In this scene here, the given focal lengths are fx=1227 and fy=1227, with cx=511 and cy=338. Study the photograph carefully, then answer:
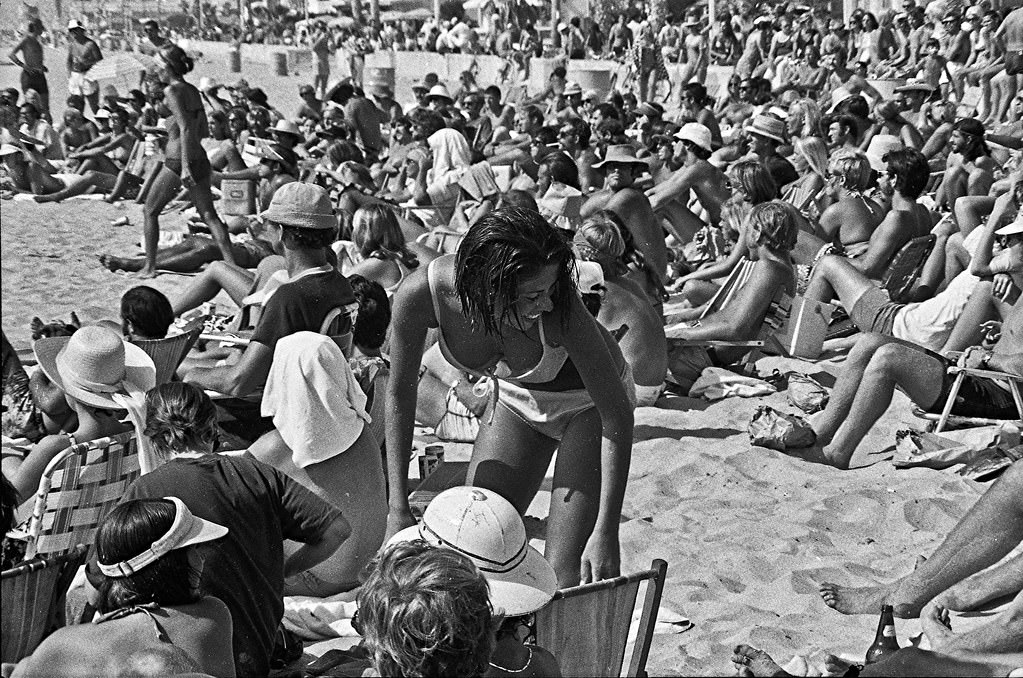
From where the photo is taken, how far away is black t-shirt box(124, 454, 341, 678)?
2896 millimetres

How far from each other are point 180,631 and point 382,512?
144cm

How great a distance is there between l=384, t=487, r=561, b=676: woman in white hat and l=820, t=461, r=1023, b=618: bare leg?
1628 mm

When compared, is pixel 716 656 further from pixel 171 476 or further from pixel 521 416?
pixel 171 476

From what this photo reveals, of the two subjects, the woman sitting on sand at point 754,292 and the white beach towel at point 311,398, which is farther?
the woman sitting on sand at point 754,292

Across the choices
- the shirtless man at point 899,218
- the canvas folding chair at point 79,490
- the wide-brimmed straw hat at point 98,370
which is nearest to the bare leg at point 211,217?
the shirtless man at point 899,218

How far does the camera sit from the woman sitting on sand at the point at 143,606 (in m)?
2.32

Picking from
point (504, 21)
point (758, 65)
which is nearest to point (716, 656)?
point (758, 65)

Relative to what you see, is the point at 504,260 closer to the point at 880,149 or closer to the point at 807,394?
the point at 807,394

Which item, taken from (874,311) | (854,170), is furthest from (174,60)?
(874,311)

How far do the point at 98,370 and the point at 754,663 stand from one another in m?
2.10

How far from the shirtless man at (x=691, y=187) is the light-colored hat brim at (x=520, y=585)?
6.60 m

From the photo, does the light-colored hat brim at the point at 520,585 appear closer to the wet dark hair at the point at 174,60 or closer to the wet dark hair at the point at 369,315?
the wet dark hair at the point at 369,315

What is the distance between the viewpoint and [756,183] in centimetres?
701

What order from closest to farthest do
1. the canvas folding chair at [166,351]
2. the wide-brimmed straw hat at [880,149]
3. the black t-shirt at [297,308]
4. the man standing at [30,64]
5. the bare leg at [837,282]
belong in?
the black t-shirt at [297,308] → the canvas folding chair at [166,351] → the bare leg at [837,282] → the wide-brimmed straw hat at [880,149] → the man standing at [30,64]
